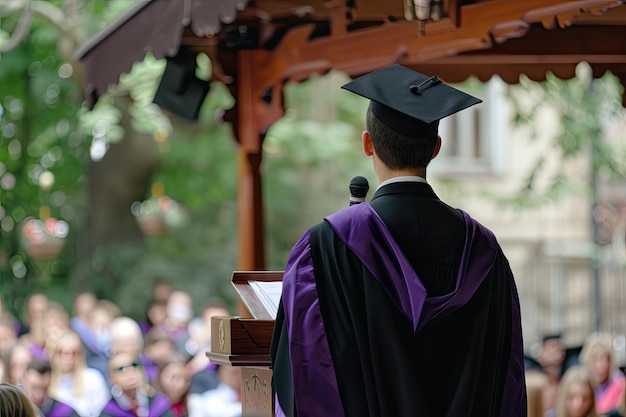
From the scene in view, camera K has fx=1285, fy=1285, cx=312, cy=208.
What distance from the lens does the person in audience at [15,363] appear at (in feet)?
29.4

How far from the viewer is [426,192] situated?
413cm

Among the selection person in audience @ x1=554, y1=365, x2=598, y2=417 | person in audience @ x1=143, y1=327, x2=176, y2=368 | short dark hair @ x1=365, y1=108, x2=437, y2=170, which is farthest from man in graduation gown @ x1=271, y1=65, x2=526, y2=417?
person in audience @ x1=143, y1=327, x2=176, y2=368

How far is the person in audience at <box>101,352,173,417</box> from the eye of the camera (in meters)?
8.06

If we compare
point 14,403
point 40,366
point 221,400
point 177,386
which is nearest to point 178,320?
point 221,400

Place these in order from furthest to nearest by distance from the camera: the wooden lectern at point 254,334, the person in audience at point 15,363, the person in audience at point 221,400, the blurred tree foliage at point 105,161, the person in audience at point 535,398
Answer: the blurred tree foliage at point 105,161 < the person in audience at point 221,400 < the person in audience at point 15,363 < the person in audience at point 535,398 < the wooden lectern at point 254,334

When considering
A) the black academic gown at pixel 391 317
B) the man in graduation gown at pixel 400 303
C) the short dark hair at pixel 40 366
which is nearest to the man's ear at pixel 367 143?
the man in graduation gown at pixel 400 303

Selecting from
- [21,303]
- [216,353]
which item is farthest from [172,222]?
[216,353]

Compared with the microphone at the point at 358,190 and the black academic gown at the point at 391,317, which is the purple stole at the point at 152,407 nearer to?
the microphone at the point at 358,190

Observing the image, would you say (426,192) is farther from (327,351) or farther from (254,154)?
(254,154)

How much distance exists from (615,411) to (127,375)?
143 inches

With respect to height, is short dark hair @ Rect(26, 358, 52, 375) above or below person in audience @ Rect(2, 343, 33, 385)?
above

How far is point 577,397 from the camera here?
8.34 meters

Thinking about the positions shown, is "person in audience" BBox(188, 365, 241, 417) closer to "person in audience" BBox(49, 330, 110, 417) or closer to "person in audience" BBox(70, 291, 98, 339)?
"person in audience" BBox(49, 330, 110, 417)

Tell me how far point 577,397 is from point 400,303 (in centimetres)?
468
